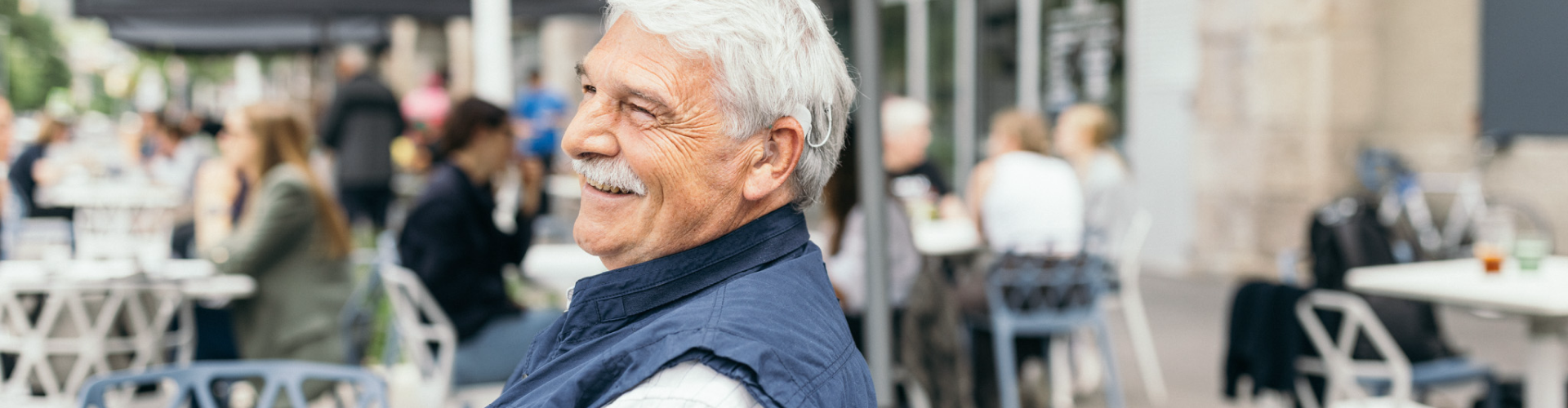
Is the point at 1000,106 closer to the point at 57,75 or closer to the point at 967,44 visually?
the point at 967,44

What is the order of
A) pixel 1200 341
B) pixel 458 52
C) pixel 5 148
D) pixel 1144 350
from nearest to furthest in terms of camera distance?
pixel 1144 350 < pixel 1200 341 < pixel 5 148 < pixel 458 52

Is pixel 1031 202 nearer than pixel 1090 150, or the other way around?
pixel 1031 202

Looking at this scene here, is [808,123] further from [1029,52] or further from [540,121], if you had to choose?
[1029,52]

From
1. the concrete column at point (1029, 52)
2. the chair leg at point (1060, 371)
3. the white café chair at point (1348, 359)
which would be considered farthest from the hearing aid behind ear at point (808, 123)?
the concrete column at point (1029, 52)

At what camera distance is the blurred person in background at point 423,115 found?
29.2 ft

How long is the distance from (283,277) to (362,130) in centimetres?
417

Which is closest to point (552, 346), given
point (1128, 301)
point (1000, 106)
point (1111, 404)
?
point (1111, 404)

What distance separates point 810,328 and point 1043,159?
4.56 m

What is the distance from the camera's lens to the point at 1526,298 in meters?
3.03

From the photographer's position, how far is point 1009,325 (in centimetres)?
488

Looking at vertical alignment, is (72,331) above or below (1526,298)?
below

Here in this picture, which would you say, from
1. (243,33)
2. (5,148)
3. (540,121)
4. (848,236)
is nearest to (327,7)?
(540,121)

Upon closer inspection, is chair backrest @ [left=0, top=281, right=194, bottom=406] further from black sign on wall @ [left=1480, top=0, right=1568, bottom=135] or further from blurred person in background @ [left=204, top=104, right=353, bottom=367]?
black sign on wall @ [left=1480, top=0, right=1568, bottom=135]

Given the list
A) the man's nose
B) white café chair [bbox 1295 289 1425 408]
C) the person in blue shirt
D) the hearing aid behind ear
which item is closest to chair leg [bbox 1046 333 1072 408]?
white café chair [bbox 1295 289 1425 408]
